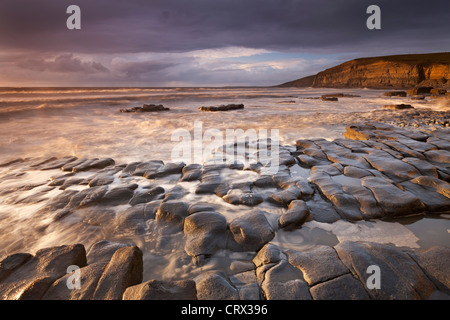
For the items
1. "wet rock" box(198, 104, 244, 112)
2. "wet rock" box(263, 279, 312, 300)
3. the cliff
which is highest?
the cliff

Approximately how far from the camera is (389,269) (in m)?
2.05

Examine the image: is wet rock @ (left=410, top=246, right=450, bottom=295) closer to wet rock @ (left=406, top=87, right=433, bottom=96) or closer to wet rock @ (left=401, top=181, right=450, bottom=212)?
wet rock @ (left=401, top=181, right=450, bottom=212)

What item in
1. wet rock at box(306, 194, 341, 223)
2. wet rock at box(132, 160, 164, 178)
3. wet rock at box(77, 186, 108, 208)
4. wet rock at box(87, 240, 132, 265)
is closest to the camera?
wet rock at box(87, 240, 132, 265)

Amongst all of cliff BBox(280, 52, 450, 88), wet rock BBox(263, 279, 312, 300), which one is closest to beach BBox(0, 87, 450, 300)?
wet rock BBox(263, 279, 312, 300)

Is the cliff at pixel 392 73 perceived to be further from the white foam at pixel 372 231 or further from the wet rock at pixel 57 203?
the wet rock at pixel 57 203

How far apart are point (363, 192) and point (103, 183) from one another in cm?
473

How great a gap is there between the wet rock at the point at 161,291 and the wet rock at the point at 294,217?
4.97 ft

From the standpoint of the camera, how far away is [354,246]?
235 centimetres

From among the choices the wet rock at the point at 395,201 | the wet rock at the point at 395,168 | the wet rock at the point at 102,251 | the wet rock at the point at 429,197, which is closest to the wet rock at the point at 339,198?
the wet rock at the point at 395,201

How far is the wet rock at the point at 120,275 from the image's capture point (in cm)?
190

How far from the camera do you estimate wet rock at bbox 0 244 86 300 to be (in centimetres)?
197

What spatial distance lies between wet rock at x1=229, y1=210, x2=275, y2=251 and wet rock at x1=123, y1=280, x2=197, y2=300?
2.84 ft
